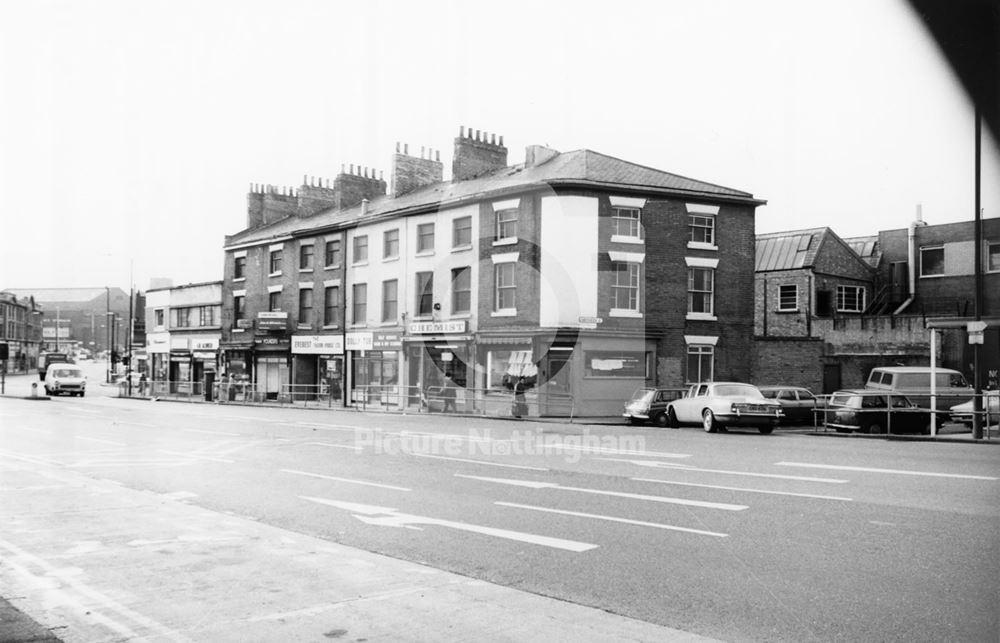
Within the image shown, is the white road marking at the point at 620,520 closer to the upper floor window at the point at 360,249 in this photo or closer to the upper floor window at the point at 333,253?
the upper floor window at the point at 360,249

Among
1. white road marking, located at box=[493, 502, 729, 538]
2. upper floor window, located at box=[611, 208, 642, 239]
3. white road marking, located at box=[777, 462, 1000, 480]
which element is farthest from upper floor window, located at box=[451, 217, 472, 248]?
white road marking, located at box=[493, 502, 729, 538]

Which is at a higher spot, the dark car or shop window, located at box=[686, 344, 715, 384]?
shop window, located at box=[686, 344, 715, 384]

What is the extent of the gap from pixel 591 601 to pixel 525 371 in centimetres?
2589

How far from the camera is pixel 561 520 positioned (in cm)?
937

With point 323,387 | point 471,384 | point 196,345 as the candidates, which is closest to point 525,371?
point 471,384

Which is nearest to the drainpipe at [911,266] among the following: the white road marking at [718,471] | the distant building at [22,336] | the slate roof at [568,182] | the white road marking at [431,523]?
the slate roof at [568,182]

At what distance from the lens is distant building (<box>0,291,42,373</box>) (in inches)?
1709

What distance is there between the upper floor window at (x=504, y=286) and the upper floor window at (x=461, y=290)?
5.64 feet

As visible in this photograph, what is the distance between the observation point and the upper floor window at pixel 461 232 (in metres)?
35.0

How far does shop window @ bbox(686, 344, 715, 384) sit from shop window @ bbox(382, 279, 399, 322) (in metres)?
14.4

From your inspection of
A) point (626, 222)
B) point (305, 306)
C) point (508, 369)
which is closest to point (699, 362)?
point (626, 222)

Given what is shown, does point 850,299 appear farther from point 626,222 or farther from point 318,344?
point 318,344

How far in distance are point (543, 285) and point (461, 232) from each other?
5.78 metres

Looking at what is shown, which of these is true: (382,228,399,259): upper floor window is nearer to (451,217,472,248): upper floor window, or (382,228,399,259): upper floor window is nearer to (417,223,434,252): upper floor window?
(417,223,434,252): upper floor window
